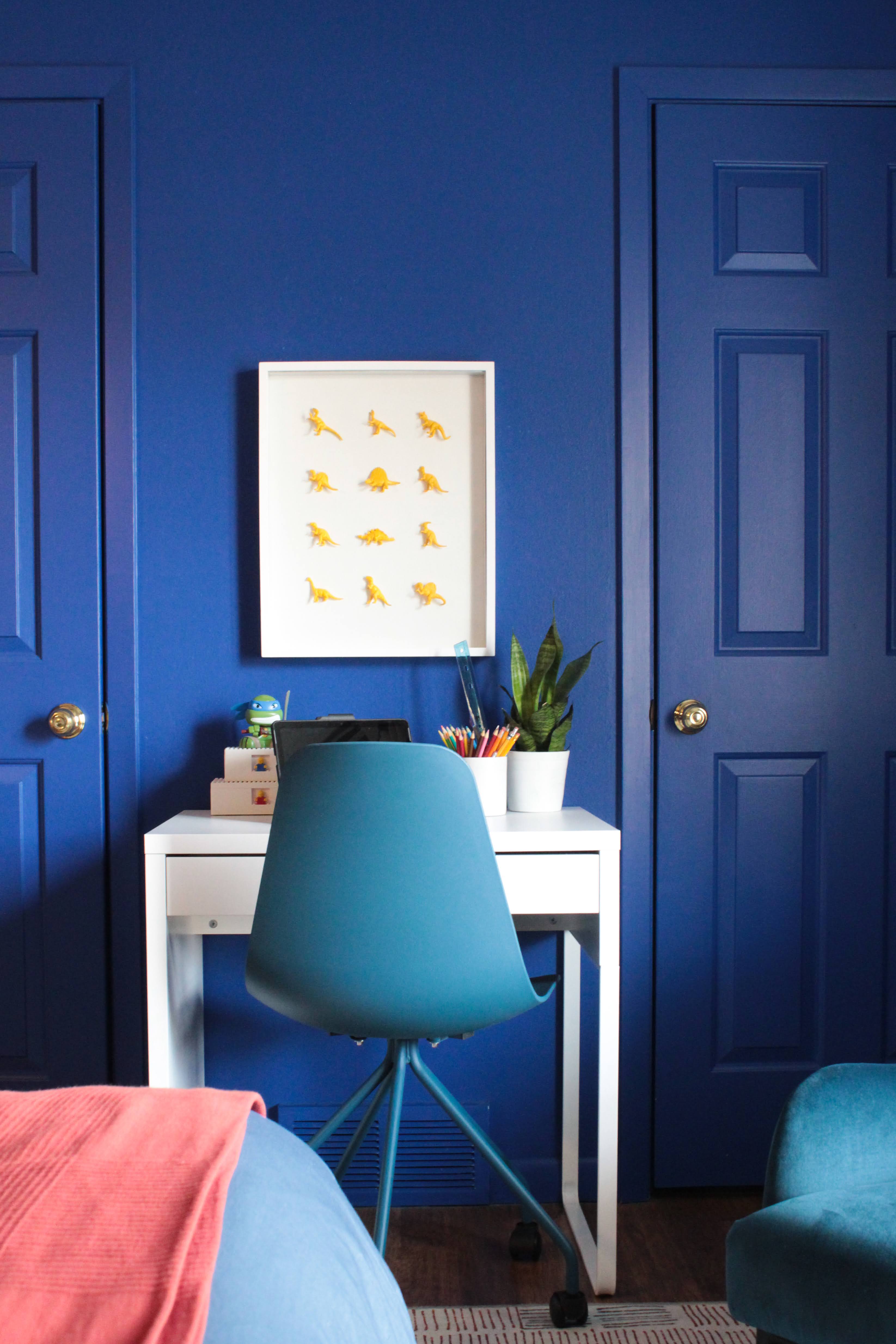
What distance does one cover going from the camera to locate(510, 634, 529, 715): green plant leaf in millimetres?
1946

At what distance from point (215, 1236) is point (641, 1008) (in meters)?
1.64

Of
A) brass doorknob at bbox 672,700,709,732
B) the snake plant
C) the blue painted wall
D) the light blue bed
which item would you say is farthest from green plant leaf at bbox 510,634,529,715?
the light blue bed

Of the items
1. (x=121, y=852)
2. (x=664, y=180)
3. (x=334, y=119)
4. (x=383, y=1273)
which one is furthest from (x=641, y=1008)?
(x=334, y=119)

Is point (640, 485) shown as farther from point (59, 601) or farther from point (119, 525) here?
point (59, 601)

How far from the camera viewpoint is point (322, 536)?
6.66 feet

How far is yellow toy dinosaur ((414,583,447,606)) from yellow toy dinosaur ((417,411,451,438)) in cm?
31

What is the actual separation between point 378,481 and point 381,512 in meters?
0.06

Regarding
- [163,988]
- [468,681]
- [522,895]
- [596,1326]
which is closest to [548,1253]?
[596,1326]

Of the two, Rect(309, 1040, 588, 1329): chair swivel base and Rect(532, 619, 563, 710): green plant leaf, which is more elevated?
Rect(532, 619, 563, 710): green plant leaf

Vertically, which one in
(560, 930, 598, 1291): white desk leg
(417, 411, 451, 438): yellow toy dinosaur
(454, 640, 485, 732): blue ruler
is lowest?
(560, 930, 598, 1291): white desk leg

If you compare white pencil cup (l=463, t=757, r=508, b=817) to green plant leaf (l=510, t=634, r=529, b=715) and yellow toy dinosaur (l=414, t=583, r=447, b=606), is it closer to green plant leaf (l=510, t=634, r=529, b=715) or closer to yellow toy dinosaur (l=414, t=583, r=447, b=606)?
green plant leaf (l=510, t=634, r=529, b=715)

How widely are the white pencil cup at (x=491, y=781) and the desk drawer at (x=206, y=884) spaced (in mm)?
424

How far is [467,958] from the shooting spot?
146 cm

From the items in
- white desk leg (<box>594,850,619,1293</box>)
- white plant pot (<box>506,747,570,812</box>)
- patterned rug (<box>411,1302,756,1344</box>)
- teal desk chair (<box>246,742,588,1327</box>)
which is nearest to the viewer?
teal desk chair (<box>246,742,588,1327</box>)
